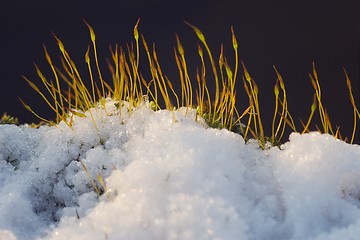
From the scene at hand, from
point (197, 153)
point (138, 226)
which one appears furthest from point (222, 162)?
point (138, 226)

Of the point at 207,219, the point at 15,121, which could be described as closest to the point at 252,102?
the point at 207,219

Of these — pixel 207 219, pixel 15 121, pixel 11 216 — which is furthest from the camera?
pixel 15 121

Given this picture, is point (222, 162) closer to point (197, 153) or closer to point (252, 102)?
point (197, 153)

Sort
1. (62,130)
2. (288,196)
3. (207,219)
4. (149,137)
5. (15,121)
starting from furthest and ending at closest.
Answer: (15,121) < (62,130) < (149,137) < (288,196) < (207,219)

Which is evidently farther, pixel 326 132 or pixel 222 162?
pixel 326 132

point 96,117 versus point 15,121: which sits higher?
point 96,117

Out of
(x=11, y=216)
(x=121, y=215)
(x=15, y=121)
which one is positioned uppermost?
(x=121, y=215)
